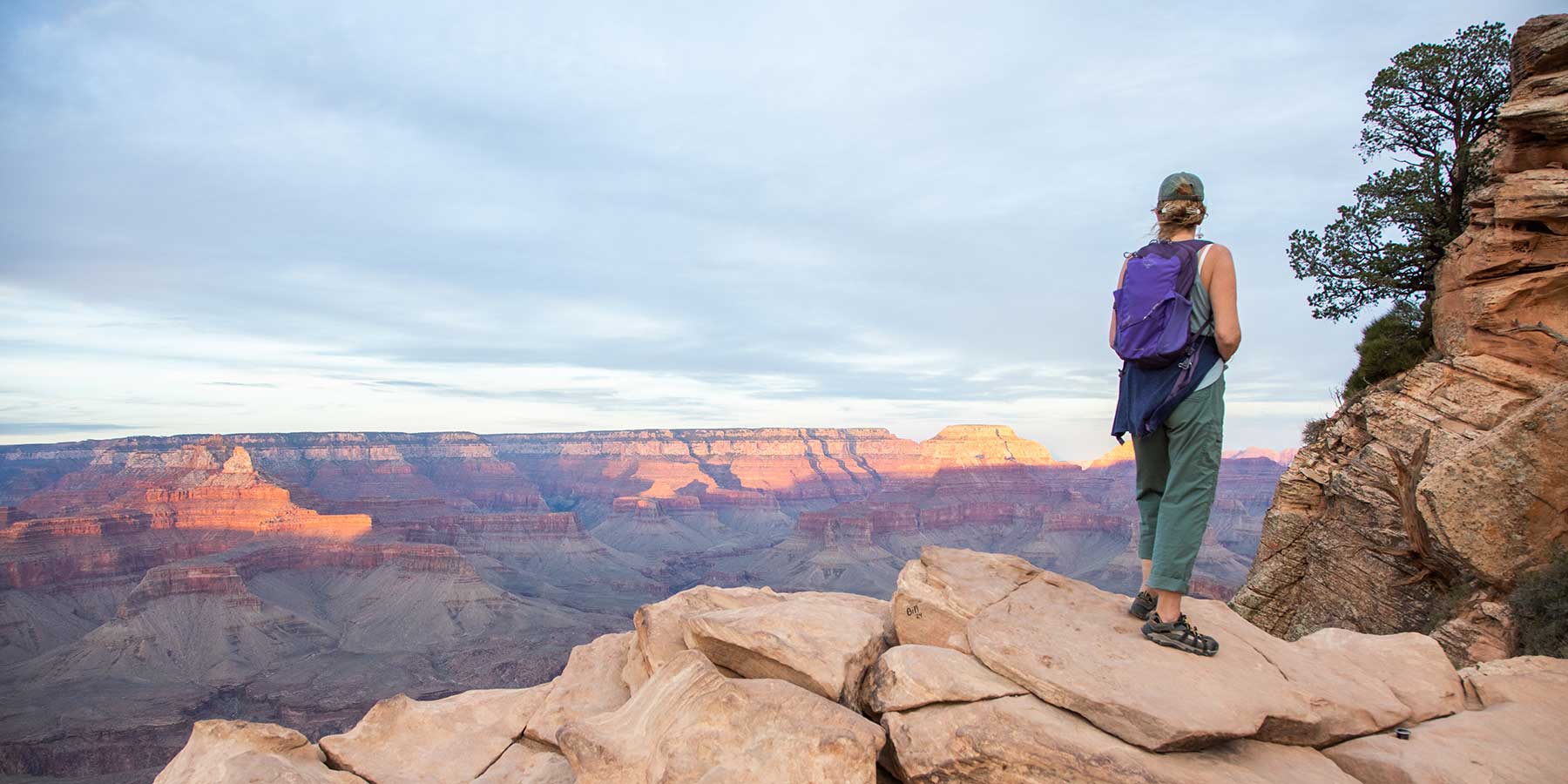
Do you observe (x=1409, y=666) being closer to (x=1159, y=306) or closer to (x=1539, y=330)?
(x=1159, y=306)

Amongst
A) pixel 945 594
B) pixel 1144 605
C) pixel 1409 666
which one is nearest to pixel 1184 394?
pixel 1144 605

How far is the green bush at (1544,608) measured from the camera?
8203mm

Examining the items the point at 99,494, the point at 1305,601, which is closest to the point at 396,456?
the point at 99,494

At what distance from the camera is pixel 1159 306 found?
5699 millimetres

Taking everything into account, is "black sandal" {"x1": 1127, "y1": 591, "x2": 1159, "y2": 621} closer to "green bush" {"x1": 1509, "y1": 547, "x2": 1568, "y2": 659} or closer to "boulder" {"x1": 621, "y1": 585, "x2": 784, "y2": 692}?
"boulder" {"x1": 621, "y1": 585, "x2": 784, "y2": 692}

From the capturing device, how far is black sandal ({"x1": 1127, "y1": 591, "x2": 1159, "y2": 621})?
20.4ft

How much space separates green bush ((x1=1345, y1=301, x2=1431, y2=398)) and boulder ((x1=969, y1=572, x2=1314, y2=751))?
11.8m

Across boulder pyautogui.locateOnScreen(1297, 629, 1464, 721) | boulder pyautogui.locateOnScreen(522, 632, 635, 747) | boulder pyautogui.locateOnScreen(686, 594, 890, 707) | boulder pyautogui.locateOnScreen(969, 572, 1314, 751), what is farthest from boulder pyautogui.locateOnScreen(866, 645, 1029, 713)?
boulder pyautogui.locateOnScreen(1297, 629, 1464, 721)

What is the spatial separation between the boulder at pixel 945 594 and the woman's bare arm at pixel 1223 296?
8.76 feet

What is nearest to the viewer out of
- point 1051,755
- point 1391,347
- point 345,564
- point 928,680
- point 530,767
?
point 1051,755

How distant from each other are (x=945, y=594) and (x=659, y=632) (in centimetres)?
251

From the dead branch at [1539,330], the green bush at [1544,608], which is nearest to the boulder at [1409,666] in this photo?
the green bush at [1544,608]

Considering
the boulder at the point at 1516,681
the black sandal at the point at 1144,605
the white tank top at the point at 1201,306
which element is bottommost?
the boulder at the point at 1516,681

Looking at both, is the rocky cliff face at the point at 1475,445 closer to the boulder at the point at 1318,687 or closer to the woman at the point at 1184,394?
the boulder at the point at 1318,687
